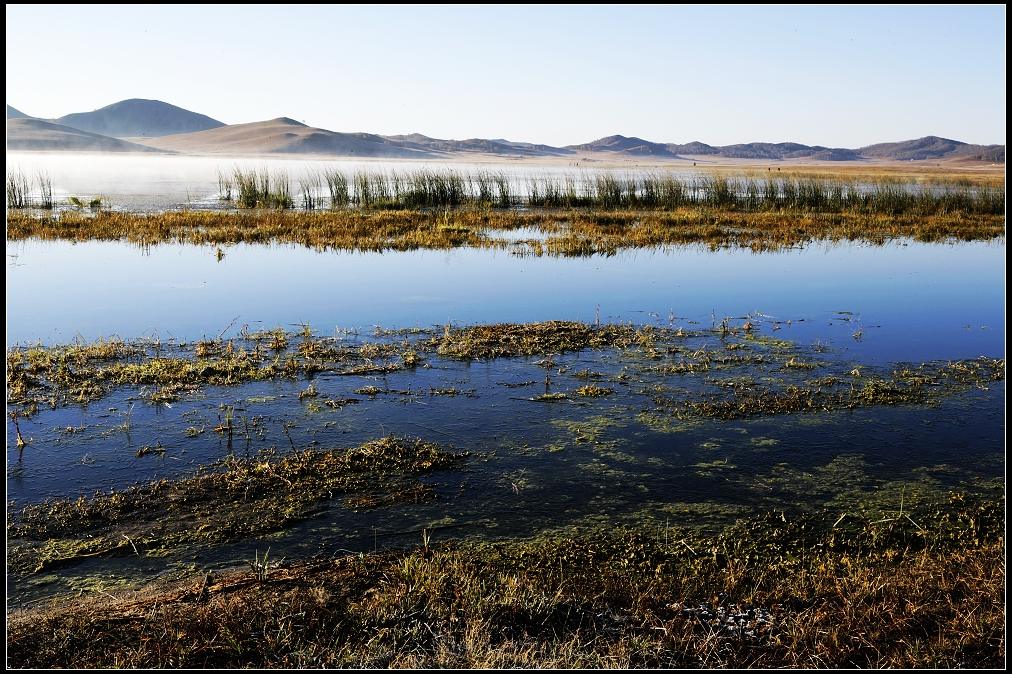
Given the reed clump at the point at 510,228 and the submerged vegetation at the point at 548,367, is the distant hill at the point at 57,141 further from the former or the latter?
the submerged vegetation at the point at 548,367

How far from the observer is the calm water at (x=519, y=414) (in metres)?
5.71

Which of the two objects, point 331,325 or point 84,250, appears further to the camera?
point 84,250

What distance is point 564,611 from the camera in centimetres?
396

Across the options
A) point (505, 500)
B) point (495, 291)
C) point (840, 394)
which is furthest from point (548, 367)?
point (495, 291)

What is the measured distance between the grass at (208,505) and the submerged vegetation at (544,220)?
1364cm

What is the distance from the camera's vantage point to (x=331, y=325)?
11484mm

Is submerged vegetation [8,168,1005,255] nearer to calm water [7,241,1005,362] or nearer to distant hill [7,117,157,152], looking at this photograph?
calm water [7,241,1005,362]

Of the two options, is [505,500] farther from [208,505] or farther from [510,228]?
[510,228]

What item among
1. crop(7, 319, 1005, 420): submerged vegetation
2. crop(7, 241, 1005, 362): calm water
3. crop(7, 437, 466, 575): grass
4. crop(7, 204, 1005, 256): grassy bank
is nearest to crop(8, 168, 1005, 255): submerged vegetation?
crop(7, 204, 1005, 256): grassy bank

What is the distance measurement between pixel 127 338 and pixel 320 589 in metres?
7.53

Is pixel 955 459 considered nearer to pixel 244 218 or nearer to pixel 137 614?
pixel 137 614

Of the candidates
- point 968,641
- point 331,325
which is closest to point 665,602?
point 968,641

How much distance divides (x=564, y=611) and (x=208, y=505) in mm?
2920

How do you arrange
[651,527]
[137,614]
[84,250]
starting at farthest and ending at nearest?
1. [84,250]
2. [651,527]
3. [137,614]
